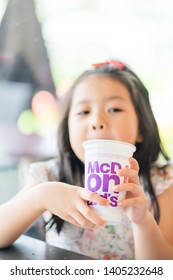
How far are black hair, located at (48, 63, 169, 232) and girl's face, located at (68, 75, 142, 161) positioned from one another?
14 mm

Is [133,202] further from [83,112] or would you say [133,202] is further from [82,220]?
[83,112]

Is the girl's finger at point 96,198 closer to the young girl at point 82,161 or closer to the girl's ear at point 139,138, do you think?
the young girl at point 82,161

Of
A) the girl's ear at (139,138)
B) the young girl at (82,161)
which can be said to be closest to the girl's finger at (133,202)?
the young girl at (82,161)

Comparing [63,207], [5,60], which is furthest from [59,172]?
[5,60]

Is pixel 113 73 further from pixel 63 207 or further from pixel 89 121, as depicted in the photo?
pixel 63 207

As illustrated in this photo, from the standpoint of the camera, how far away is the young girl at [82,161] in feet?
3.24

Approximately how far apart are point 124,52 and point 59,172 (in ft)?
1.18

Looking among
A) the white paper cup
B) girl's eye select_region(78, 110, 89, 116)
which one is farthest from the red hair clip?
the white paper cup

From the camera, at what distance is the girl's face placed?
100cm

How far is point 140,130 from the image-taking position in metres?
1.07

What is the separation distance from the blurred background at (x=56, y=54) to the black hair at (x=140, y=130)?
22 mm

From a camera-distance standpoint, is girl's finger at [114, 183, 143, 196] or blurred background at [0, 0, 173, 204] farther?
blurred background at [0, 0, 173, 204]

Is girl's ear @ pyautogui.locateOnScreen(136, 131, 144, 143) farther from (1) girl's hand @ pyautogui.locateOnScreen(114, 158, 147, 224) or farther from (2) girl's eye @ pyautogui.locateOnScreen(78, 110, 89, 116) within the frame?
(1) girl's hand @ pyautogui.locateOnScreen(114, 158, 147, 224)

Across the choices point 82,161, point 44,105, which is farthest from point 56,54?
point 82,161
